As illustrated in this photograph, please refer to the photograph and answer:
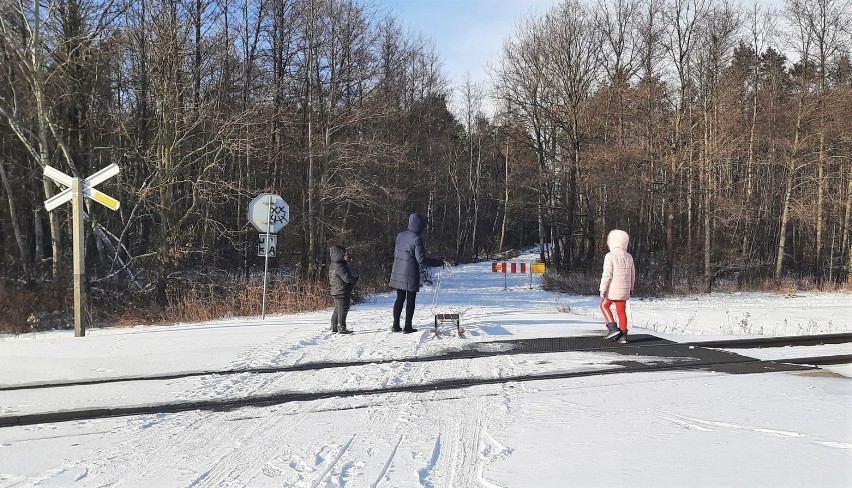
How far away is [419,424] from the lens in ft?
15.6

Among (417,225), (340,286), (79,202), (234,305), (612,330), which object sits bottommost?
(234,305)

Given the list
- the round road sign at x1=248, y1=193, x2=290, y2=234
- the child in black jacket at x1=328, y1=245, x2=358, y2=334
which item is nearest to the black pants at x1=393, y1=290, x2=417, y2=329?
the child in black jacket at x1=328, y1=245, x2=358, y2=334

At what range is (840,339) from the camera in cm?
930

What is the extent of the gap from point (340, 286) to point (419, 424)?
16.2ft

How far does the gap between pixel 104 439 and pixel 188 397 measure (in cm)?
126

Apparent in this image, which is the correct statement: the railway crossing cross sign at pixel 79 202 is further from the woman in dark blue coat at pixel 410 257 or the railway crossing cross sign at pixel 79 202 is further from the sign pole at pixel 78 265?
the woman in dark blue coat at pixel 410 257

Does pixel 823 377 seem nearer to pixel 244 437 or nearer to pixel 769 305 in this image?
pixel 244 437

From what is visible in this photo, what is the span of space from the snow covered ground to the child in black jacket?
3.19 ft

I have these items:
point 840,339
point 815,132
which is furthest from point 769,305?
point 815,132

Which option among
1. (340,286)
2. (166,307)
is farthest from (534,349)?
(166,307)

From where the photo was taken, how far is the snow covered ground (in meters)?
3.65

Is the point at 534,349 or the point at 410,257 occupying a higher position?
the point at 410,257

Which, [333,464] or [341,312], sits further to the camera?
[341,312]

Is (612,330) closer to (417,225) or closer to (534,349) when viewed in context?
(534,349)
